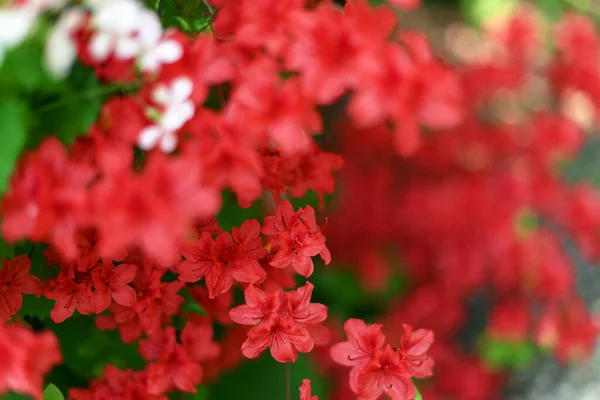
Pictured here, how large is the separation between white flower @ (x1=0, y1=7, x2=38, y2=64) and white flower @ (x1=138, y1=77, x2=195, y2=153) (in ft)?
0.47

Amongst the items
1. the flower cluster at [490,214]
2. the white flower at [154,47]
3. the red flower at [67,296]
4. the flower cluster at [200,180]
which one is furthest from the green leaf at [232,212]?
the flower cluster at [490,214]

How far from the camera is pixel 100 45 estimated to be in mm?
656

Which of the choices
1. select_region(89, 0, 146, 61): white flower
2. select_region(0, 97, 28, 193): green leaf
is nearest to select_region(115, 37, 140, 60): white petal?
select_region(89, 0, 146, 61): white flower

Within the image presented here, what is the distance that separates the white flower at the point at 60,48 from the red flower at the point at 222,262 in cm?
27

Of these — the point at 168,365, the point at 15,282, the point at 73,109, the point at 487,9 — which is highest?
the point at 73,109

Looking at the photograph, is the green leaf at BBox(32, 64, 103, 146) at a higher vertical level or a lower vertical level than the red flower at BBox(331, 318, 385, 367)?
higher

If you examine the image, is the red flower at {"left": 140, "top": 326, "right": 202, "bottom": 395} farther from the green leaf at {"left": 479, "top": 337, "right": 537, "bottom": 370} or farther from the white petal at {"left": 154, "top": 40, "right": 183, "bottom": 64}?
the green leaf at {"left": 479, "top": 337, "right": 537, "bottom": 370}

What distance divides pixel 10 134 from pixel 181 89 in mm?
177

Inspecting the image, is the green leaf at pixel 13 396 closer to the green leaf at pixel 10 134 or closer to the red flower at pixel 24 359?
the red flower at pixel 24 359


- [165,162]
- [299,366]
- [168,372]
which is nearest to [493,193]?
[299,366]

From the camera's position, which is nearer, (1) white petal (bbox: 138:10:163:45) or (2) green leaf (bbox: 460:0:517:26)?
(1) white petal (bbox: 138:10:163:45)

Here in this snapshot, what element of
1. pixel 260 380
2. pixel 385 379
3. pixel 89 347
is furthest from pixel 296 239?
pixel 260 380

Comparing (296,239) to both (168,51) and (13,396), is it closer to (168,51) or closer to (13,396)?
(168,51)

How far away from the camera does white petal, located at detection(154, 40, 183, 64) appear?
2.20 feet
